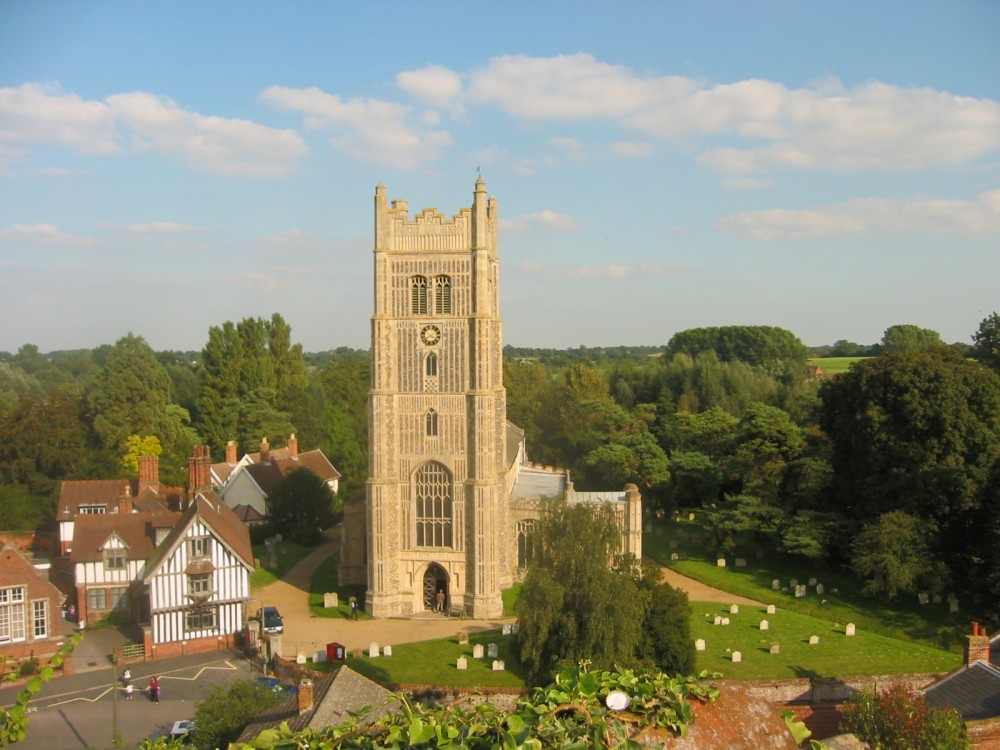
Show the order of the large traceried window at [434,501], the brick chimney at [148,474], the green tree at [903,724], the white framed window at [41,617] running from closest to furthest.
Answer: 1. the green tree at [903,724]
2. the white framed window at [41,617]
3. the large traceried window at [434,501]
4. the brick chimney at [148,474]

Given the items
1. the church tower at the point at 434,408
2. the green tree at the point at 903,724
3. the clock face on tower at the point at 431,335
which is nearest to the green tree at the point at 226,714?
the green tree at the point at 903,724

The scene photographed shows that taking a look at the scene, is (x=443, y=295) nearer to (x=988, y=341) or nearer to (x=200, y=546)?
(x=200, y=546)

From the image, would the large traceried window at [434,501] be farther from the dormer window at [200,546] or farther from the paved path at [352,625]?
the dormer window at [200,546]

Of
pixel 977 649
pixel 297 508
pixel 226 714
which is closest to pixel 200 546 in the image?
pixel 226 714

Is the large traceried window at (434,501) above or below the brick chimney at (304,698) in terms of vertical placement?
above

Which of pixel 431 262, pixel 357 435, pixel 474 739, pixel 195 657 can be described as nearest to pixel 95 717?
pixel 195 657

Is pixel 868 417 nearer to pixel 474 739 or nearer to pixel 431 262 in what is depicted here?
pixel 431 262
